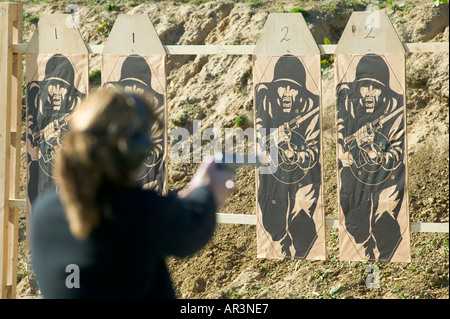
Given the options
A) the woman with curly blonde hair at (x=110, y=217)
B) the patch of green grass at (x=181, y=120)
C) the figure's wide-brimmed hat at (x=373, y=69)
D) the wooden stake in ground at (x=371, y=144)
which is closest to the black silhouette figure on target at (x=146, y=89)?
the wooden stake in ground at (x=371, y=144)

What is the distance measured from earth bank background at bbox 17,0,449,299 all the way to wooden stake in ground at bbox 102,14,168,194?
136cm

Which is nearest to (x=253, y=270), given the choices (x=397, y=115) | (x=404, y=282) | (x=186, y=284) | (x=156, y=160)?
(x=186, y=284)

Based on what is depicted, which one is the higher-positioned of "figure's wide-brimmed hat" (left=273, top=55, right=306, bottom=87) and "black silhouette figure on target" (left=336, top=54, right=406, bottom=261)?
"figure's wide-brimmed hat" (left=273, top=55, right=306, bottom=87)

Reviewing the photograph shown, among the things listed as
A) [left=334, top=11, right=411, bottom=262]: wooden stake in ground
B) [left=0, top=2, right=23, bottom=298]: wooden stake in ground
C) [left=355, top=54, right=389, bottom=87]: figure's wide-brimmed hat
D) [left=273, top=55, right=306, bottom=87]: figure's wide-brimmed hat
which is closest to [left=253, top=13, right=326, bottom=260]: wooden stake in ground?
[left=273, top=55, right=306, bottom=87]: figure's wide-brimmed hat

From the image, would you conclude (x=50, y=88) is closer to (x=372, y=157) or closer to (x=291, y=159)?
(x=291, y=159)

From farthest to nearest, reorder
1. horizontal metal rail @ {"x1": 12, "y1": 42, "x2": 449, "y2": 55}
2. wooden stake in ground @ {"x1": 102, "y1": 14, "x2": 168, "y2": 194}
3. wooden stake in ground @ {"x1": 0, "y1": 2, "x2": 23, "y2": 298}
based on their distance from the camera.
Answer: wooden stake in ground @ {"x1": 0, "y1": 2, "x2": 23, "y2": 298}
wooden stake in ground @ {"x1": 102, "y1": 14, "x2": 168, "y2": 194}
horizontal metal rail @ {"x1": 12, "y1": 42, "x2": 449, "y2": 55}

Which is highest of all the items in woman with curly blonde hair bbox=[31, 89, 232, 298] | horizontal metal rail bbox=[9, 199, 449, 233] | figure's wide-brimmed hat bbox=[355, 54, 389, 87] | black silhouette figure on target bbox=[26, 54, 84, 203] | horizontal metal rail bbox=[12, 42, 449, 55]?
horizontal metal rail bbox=[12, 42, 449, 55]

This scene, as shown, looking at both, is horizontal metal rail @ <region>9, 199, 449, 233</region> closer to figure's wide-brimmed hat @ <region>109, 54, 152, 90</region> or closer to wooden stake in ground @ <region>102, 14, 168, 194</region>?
wooden stake in ground @ <region>102, 14, 168, 194</region>

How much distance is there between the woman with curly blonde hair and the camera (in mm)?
1402

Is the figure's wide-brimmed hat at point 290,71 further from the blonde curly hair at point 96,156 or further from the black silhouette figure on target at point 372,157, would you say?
the blonde curly hair at point 96,156

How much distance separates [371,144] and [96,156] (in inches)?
104

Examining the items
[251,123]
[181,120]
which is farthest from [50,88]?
[251,123]

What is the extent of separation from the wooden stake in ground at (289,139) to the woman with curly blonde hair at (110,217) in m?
2.17
